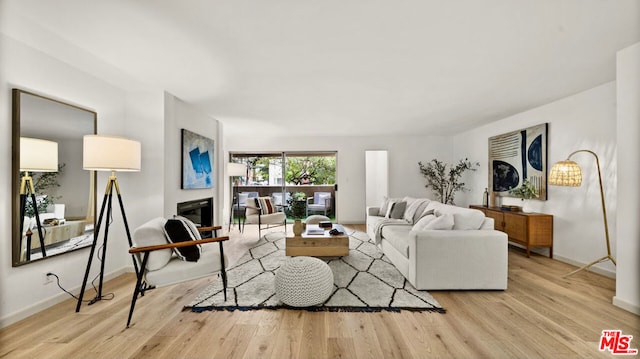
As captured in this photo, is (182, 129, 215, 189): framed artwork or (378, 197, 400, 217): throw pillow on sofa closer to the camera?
(182, 129, 215, 189): framed artwork

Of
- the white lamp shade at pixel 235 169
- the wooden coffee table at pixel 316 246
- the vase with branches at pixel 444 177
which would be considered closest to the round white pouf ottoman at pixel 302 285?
the wooden coffee table at pixel 316 246

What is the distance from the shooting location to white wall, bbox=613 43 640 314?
7.13 ft

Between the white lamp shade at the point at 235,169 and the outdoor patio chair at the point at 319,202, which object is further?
the outdoor patio chair at the point at 319,202

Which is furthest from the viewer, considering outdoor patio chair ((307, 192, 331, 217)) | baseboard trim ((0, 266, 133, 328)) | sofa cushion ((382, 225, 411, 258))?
outdoor patio chair ((307, 192, 331, 217))

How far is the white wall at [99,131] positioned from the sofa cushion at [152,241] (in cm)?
97

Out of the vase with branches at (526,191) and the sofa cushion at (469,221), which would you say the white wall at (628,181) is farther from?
the vase with branches at (526,191)

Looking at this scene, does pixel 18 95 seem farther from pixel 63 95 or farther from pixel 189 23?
pixel 189 23

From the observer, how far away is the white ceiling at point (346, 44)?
5.65 feet

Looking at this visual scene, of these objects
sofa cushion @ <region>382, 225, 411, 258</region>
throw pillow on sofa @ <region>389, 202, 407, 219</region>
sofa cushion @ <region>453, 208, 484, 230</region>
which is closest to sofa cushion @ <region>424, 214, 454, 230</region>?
sofa cushion @ <region>453, 208, 484, 230</region>

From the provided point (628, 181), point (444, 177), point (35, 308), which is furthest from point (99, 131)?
point (444, 177)

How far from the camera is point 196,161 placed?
13.4 feet

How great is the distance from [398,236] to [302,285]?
160 cm

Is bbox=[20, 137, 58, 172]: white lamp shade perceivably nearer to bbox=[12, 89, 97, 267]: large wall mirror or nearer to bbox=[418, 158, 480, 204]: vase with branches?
bbox=[12, 89, 97, 267]: large wall mirror

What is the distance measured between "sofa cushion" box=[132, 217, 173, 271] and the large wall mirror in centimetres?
91
